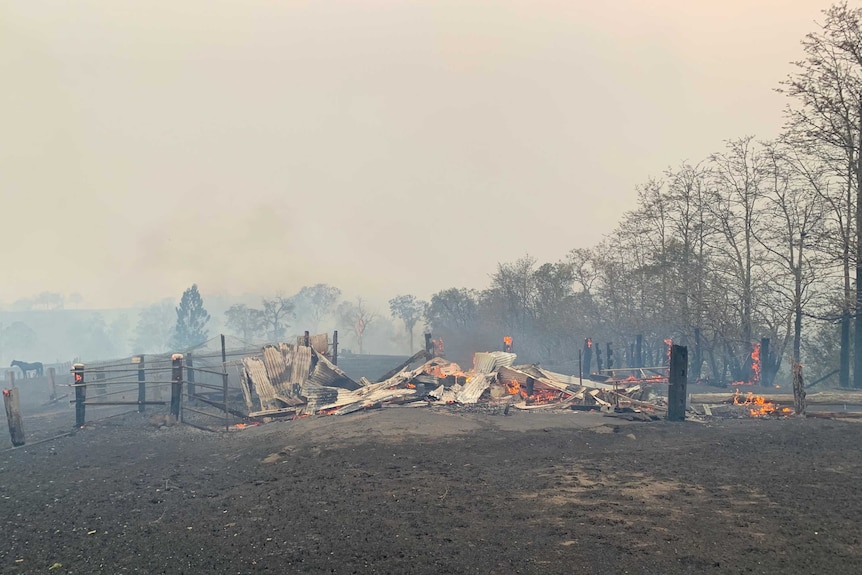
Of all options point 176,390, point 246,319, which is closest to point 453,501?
point 176,390

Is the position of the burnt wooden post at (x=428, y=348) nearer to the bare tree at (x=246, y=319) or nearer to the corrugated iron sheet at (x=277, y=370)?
the corrugated iron sheet at (x=277, y=370)

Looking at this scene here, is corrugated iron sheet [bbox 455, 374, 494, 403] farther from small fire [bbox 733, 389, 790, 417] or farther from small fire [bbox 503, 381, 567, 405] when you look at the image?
small fire [bbox 733, 389, 790, 417]

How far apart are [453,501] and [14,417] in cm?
1406

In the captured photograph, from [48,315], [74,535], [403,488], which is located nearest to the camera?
[74,535]

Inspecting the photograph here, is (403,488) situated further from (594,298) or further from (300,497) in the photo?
(594,298)

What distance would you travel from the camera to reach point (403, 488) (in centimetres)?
1021

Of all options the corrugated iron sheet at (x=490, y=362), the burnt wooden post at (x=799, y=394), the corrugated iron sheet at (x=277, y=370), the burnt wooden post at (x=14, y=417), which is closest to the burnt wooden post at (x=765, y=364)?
the burnt wooden post at (x=799, y=394)

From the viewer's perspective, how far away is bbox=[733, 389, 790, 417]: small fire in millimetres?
16859

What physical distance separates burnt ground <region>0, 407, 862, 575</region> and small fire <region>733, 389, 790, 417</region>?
1840mm

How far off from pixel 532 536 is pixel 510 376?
47.7 ft

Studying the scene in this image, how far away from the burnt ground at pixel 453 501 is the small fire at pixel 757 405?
184 centimetres

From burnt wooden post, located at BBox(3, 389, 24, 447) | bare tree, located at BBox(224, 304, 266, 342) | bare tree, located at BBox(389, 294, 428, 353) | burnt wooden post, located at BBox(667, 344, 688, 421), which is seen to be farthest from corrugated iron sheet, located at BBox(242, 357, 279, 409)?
bare tree, located at BBox(224, 304, 266, 342)

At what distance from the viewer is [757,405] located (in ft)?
57.4

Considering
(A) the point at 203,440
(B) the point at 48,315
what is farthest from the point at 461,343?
(B) the point at 48,315
